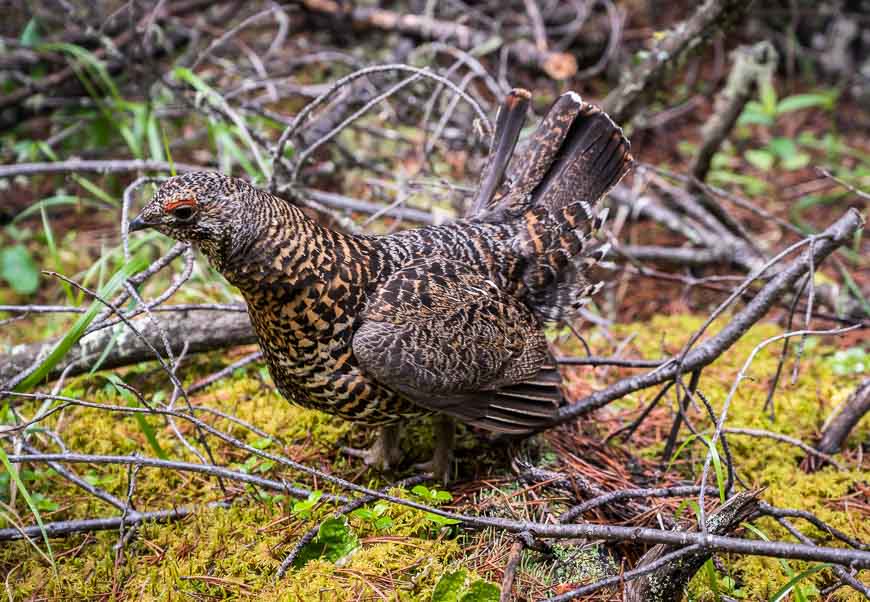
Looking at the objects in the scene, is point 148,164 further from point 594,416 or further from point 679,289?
point 679,289

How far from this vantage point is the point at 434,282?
148 inches

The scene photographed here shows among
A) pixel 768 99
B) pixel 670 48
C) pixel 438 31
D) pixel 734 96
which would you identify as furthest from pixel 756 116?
pixel 438 31

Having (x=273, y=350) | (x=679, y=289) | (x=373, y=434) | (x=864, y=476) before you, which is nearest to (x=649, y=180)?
(x=679, y=289)

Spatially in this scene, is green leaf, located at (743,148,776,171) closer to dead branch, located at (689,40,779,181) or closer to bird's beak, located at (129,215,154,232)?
dead branch, located at (689,40,779,181)

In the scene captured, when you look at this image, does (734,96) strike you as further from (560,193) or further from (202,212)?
(202,212)

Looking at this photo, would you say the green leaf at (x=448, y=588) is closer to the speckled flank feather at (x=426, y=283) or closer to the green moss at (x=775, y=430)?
the speckled flank feather at (x=426, y=283)

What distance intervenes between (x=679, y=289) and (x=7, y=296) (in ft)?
17.7

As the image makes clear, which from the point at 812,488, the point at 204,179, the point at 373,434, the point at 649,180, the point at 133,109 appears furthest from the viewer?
the point at 649,180

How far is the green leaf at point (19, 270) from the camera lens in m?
5.78

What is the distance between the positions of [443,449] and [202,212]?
1633 millimetres

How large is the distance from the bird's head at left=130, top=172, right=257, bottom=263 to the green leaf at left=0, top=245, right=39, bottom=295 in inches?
123

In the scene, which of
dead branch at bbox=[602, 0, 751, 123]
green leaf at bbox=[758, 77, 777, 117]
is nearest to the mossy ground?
dead branch at bbox=[602, 0, 751, 123]

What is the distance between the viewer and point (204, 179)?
324 centimetres

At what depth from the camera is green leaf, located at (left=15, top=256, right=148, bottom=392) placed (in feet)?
11.5
